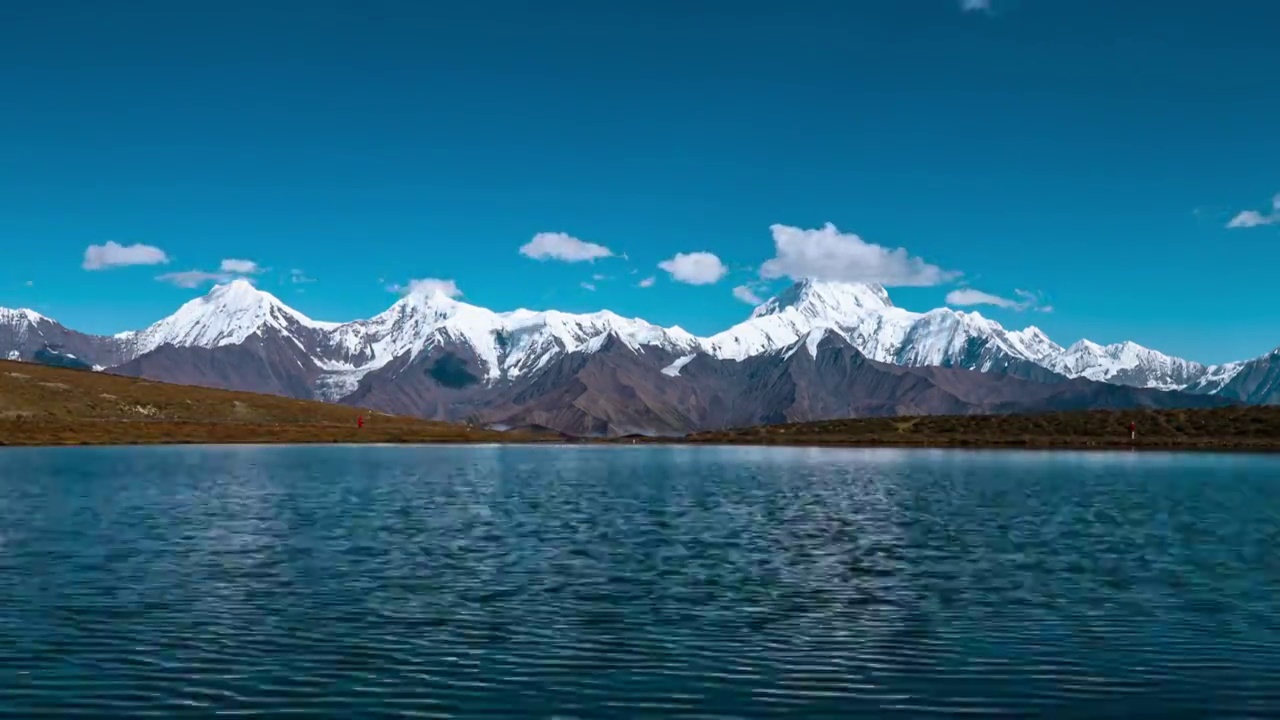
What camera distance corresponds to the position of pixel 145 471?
14388 cm

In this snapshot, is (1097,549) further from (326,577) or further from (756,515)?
(326,577)

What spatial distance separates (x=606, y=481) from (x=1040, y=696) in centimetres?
11174

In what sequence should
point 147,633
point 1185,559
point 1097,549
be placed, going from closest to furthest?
point 147,633
point 1185,559
point 1097,549

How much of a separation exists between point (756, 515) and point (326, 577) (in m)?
41.1

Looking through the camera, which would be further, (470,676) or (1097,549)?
(1097,549)

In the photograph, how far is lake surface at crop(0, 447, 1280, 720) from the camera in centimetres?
2969

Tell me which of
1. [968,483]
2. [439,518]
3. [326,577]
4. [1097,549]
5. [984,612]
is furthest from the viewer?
[968,483]

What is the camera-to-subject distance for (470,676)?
103ft

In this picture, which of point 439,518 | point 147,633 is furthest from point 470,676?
point 439,518

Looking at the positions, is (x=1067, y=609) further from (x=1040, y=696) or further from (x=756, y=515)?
(x=756, y=515)

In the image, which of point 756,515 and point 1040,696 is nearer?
point 1040,696

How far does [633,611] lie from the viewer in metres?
41.9

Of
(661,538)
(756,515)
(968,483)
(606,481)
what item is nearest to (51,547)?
(661,538)

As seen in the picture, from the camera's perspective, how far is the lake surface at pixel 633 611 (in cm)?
2969
